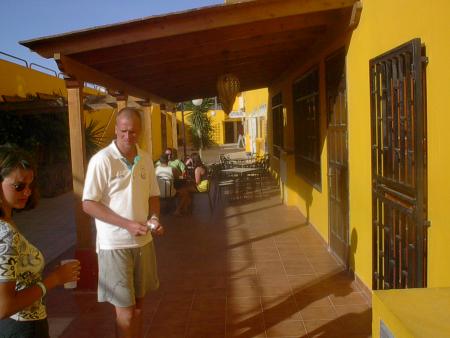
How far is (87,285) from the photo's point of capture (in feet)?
15.3

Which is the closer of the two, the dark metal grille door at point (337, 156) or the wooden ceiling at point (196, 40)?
the wooden ceiling at point (196, 40)

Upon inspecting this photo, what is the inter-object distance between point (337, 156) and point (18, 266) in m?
4.16

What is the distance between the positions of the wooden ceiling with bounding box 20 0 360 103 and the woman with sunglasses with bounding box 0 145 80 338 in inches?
105

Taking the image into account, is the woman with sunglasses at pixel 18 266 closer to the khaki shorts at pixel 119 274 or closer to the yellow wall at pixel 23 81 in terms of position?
the khaki shorts at pixel 119 274

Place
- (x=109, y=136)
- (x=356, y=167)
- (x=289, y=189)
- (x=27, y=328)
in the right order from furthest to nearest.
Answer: (x=109, y=136) → (x=289, y=189) → (x=356, y=167) → (x=27, y=328)

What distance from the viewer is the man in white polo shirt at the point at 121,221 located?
282 cm

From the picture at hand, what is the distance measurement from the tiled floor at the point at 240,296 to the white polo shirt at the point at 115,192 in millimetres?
1168

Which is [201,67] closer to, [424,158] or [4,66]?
[424,158]

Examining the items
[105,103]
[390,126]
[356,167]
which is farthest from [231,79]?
[105,103]

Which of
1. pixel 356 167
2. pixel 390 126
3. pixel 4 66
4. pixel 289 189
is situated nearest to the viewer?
pixel 390 126

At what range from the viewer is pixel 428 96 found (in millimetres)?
Result: 2754

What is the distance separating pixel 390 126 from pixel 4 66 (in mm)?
10171

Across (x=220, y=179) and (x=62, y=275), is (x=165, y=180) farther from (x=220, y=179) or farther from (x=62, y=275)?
(x=62, y=275)

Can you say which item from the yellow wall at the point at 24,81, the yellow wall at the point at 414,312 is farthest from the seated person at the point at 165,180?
the yellow wall at the point at 414,312
